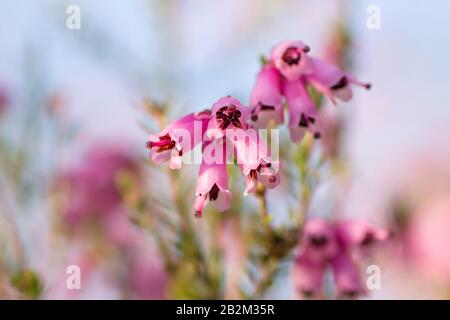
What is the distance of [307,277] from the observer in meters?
2.35

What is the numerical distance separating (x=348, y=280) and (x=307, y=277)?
12 centimetres

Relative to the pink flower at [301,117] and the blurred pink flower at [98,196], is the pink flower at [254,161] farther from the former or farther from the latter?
the blurred pink flower at [98,196]

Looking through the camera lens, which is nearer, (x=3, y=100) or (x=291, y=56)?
(x=291, y=56)

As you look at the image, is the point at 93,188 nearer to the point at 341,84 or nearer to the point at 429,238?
the point at 429,238

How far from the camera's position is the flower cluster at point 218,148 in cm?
183

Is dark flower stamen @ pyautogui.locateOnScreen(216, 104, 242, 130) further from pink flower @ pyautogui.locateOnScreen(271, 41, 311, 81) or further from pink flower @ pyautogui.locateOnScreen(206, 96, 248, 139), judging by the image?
pink flower @ pyautogui.locateOnScreen(271, 41, 311, 81)

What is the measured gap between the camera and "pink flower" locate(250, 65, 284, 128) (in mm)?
1968

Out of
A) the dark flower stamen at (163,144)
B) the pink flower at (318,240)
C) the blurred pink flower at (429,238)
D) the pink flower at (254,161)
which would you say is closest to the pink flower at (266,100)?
the pink flower at (254,161)

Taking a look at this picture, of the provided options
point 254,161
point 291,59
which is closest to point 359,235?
point 291,59

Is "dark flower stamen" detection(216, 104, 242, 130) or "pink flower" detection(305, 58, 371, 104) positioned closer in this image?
"dark flower stamen" detection(216, 104, 242, 130)

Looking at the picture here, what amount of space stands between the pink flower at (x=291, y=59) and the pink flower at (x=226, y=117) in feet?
0.84

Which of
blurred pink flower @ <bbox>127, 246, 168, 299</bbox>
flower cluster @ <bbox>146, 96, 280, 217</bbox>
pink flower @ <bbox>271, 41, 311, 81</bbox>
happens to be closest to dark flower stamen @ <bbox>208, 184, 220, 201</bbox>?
flower cluster @ <bbox>146, 96, 280, 217</bbox>
